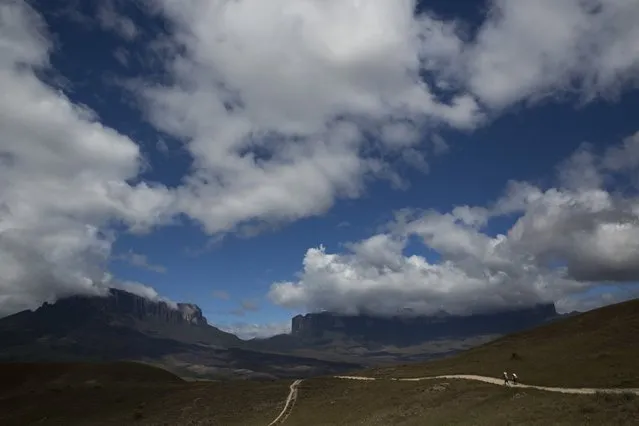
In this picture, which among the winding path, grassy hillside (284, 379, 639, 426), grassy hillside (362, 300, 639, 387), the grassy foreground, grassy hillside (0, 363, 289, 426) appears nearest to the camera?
grassy hillside (284, 379, 639, 426)

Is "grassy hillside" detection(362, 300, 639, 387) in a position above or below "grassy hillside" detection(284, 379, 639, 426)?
above

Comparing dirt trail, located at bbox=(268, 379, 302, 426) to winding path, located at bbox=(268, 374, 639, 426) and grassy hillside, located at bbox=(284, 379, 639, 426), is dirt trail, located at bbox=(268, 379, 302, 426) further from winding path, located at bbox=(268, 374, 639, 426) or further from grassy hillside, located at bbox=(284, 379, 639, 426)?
grassy hillside, located at bbox=(284, 379, 639, 426)

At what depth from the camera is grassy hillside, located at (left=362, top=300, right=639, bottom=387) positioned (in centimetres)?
5447

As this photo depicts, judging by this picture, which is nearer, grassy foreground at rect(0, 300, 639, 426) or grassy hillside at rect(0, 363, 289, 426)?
grassy foreground at rect(0, 300, 639, 426)

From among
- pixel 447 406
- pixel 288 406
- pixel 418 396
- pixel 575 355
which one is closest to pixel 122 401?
pixel 288 406

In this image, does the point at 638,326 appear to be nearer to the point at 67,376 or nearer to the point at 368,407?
the point at 368,407

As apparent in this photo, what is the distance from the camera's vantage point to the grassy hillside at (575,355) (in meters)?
54.5

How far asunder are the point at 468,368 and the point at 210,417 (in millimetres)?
43571

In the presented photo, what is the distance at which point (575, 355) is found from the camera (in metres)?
68.9

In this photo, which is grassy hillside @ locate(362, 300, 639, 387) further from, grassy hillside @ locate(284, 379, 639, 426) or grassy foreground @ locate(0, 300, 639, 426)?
grassy hillside @ locate(284, 379, 639, 426)

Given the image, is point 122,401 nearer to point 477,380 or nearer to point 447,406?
point 477,380

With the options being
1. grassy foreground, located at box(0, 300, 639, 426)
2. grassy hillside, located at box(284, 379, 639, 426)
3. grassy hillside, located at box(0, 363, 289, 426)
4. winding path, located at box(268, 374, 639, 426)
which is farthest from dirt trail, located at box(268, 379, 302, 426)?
grassy hillside, located at box(0, 363, 289, 426)

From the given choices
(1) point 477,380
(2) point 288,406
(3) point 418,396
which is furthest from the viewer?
(2) point 288,406

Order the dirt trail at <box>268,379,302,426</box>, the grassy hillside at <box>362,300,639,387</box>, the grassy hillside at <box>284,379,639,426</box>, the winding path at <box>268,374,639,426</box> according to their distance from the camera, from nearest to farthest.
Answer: the grassy hillside at <box>284,379,639,426</box>, the winding path at <box>268,374,639,426</box>, the grassy hillside at <box>362,300,639,387</box>, the dirt trail at <box>268,379,302,426</box>
